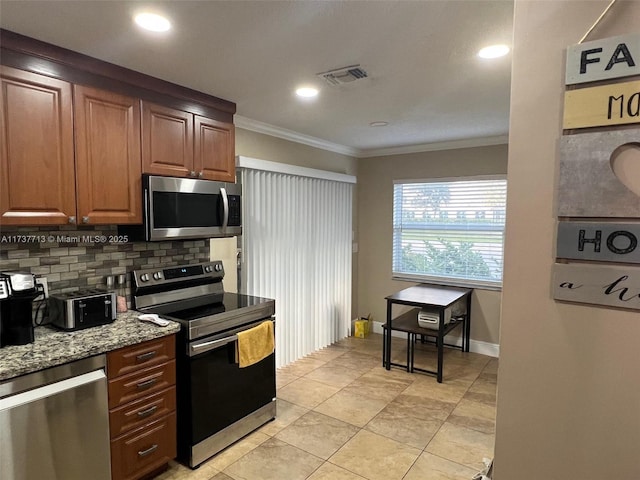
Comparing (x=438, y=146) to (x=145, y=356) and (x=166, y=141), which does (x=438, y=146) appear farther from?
(x=145, y=356)

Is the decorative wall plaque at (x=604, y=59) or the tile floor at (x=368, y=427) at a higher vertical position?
the decorative wall plaque at (x=604, y=59)

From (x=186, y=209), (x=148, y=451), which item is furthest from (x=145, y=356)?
(x=186, y=209)

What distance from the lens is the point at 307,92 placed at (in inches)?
104

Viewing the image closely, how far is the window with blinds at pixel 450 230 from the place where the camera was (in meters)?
4.24

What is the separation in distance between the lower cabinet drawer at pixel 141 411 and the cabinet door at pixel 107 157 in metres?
1.03

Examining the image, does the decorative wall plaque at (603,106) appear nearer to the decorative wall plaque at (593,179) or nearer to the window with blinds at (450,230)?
the decorative wall plaque at (593,179)

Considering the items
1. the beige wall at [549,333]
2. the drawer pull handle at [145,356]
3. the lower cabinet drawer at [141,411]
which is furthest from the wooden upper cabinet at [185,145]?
the beige wall at [549,333]

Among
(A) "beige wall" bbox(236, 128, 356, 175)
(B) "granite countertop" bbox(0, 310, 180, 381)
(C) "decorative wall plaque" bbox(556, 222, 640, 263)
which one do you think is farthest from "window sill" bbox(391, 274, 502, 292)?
(C) "decorative wall plaque" bbox(556, 222, 640, 263)

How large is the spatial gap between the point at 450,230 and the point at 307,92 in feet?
8.67

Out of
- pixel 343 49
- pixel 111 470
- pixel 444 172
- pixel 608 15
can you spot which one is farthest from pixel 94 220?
pixel 444 172

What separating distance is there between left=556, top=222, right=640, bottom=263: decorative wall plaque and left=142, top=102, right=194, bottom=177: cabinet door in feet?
7.37

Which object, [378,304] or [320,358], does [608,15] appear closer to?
[320,358]

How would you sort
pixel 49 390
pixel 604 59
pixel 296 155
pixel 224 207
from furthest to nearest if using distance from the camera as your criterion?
pixel 296 155 < pixel 224 207 < pixel 49 390 < pixel 604 59

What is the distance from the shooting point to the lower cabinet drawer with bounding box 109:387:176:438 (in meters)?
1.97
